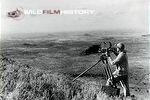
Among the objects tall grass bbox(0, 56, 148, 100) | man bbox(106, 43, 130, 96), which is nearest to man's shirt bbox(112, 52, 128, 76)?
man bbox(106, 43, 130, 96)

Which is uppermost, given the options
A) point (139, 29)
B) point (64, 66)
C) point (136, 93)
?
point (139, 29)

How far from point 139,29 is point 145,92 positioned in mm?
598

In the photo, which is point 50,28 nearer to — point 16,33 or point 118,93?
point 16,33

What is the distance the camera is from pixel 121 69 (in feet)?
12.5

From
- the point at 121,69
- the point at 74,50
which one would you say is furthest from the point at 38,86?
the point at 121,69

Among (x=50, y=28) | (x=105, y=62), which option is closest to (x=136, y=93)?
(x=105, y=62)

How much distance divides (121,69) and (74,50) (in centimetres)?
47

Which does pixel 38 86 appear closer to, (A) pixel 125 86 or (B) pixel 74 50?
(B) pixel 74 50

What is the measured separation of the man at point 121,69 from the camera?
3795mm

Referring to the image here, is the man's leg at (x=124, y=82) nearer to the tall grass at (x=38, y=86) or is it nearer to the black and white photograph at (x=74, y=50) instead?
the black and white photograph at (x=74, y=50)

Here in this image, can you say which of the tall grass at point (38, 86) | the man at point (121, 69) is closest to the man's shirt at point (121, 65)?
the man at point (121, 69)

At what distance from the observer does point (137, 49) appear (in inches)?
155

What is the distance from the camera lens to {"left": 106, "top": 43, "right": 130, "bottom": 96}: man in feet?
12.5

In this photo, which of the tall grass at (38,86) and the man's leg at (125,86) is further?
the man's leg at (125,86)
